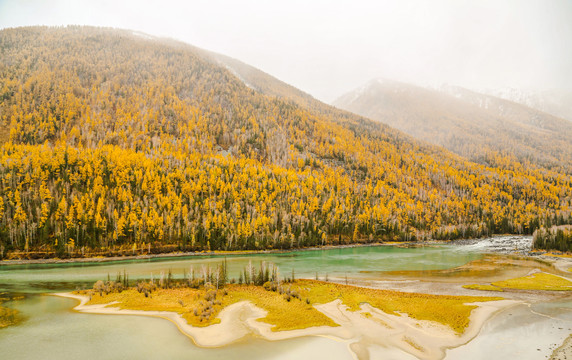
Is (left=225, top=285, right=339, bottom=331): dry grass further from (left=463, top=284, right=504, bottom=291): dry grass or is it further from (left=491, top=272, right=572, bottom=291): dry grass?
(left=491, top=272, right=572, bottom=291): dry grass

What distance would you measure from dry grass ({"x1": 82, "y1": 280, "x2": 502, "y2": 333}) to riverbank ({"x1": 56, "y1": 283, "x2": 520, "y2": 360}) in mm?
602

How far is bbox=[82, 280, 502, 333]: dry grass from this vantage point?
28.7 meters

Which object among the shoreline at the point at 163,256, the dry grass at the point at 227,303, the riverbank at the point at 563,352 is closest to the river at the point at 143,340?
the riverbank at the point at 563,352

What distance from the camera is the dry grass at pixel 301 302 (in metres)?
28.7

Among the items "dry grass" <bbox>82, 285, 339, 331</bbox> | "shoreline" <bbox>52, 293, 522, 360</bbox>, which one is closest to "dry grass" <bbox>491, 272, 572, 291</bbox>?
"shoreline" <bbox>52, 293, 522, 360</bbox>

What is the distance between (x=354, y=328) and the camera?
2688 centimetres

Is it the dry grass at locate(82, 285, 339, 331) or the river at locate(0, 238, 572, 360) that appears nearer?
the river at locate(0, 238, 572, 360)

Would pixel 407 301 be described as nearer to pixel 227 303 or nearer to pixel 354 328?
pixel 354 328

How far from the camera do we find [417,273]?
60.5 meters

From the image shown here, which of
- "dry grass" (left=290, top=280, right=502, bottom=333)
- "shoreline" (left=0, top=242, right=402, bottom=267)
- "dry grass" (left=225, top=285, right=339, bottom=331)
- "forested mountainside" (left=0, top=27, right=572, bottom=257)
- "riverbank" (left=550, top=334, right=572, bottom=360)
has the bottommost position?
"shoreline" (left=0, top=242, right=402, bottom=267)

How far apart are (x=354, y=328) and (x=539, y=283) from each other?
37.2 metres

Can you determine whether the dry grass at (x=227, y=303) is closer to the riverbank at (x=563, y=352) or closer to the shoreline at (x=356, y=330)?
the shoreline at (x=356, y=330)

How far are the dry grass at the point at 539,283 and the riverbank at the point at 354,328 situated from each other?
51.2 ft

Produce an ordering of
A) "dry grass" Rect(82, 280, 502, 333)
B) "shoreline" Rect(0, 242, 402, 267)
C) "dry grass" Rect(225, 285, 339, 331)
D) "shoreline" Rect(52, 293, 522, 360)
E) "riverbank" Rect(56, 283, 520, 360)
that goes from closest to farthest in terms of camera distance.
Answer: "shoreline" Rect(52, 293, 522, 360)
"riverbank" Rect(56, 283, 520, 360)
"dry grass" Rect(225, 285, 339, 331)
"dry grass" Rect(82, 280, 502, 333)
"shoreline" Rect(0, 242, 402, 267)
